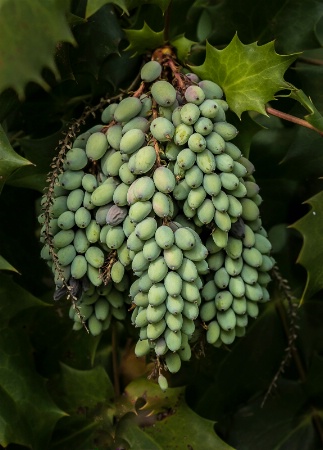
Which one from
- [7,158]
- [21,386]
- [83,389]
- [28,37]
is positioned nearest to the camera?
[28,37]

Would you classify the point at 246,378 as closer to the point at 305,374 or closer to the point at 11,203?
the point at 305,374

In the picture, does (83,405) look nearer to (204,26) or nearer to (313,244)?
(313,244)

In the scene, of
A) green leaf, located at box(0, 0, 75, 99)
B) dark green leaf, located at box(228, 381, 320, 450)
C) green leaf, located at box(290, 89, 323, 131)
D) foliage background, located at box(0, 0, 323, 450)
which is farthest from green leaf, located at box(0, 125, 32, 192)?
dark green leaf, located at box(228, 381, 320, 450)

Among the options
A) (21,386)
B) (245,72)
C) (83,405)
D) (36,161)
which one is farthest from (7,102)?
(83,405)

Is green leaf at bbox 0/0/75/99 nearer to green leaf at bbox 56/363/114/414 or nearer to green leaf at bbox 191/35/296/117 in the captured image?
green leaf at bbox 191/35/296/117

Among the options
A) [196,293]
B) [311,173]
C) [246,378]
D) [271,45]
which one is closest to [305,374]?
[246,378]

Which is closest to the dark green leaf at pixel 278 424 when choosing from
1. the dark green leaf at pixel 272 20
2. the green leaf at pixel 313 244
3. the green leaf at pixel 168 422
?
the green leaf at pixel 168 422
